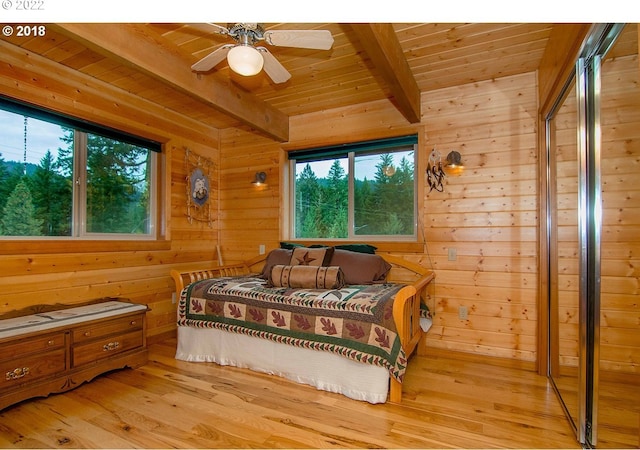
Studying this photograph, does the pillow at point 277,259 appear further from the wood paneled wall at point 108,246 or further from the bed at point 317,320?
the wood paneled wall at point 108,246

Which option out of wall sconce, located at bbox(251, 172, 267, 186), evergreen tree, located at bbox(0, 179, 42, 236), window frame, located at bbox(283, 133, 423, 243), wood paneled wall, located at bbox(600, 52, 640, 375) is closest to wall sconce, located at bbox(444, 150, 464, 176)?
window frame, located at bbox(283, 133, 423, 243)

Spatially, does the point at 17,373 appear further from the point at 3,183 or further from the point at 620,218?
the point at 620,218

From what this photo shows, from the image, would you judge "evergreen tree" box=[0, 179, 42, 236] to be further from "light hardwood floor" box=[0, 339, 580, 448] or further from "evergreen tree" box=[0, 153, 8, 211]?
"light hardwood floor" box=[0, 339, 580, 448]

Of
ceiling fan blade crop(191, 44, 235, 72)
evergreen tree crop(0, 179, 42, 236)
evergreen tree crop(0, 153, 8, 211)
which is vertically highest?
ceiling fan blade crop(191, 44, 235, 72)

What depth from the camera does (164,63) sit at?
2.25m

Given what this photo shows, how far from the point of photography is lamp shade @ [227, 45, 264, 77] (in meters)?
1.76

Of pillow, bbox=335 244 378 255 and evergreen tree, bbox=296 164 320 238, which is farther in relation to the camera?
evergreen tree, bbox=296 164 320 238

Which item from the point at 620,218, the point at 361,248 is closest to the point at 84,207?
the point at 361,248

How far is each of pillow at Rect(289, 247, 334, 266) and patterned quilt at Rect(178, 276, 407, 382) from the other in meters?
0.36

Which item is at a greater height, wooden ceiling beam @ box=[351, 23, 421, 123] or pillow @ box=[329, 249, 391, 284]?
wooden ceiling beam @ box=[351, 23, 421, 123]

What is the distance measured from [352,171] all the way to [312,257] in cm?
111

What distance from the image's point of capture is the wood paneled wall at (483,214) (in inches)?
106

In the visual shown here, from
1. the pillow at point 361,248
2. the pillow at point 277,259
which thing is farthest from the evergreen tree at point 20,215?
the pillow at point 361,248

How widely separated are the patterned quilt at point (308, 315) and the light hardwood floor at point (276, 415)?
313mm
